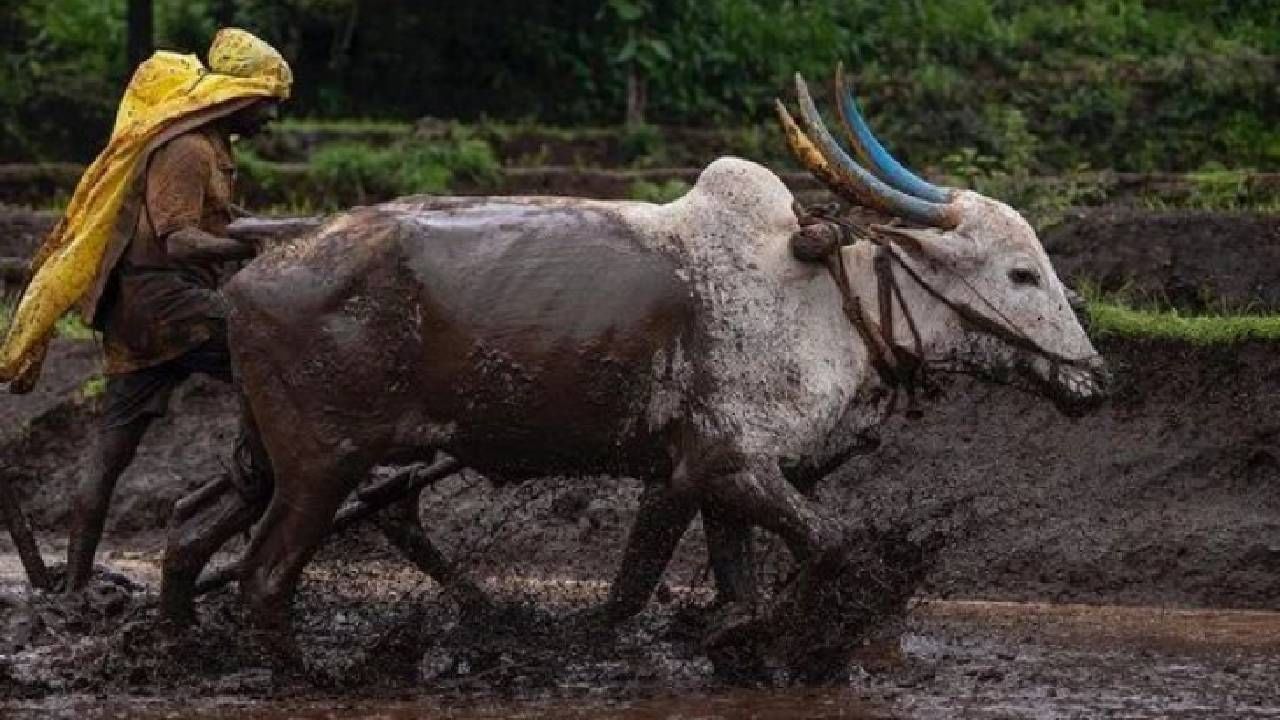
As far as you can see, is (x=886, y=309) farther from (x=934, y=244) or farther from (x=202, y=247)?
(x=202, y=247)

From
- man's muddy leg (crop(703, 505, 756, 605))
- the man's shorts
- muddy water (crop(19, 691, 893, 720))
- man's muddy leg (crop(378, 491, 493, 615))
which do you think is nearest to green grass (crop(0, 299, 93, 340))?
the man's shorts

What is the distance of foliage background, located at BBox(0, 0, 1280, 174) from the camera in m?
18.1

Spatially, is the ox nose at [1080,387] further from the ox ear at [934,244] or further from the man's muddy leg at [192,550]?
the man's muddy leg at [192,550]

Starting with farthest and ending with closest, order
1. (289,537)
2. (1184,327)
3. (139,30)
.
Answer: (139,30) < (1184,327) < (289,537)

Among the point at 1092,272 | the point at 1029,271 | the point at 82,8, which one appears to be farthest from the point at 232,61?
the point at 82,8

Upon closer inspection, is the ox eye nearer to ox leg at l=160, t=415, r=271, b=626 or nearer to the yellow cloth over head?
ox leg at l=160, t=415, r=271, b=626

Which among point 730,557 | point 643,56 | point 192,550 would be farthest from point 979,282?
point 643,56

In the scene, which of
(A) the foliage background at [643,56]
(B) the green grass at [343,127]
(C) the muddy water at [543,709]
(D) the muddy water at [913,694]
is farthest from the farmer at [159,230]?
(A) the foliage background at [643,56]

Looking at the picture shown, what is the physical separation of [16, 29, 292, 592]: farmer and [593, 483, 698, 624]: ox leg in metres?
1.59

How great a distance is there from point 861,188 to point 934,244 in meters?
0.28

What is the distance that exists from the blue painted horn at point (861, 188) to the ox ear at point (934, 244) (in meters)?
0.06

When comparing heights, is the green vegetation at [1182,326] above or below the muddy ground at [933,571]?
above

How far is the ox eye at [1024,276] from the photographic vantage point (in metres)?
8.45

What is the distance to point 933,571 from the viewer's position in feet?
30.9
